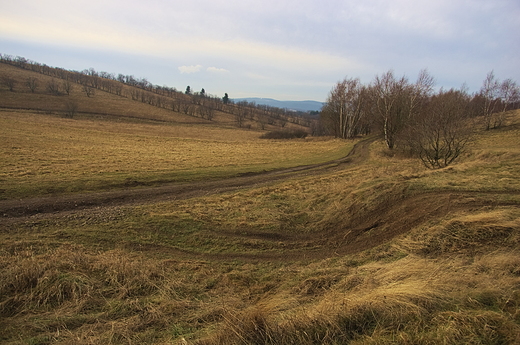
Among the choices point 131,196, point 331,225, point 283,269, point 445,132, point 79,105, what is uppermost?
point 79,105

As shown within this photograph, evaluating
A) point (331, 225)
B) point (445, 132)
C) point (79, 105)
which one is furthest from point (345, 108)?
point (79, 105)

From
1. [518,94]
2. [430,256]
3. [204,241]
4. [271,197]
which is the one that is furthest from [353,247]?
[518,94]

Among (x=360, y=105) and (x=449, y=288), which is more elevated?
(x=360, y=105)

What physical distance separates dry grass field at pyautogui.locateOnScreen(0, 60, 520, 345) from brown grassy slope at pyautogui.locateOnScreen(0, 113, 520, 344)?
35mm

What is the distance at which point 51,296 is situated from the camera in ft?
18.2

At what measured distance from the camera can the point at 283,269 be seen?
828cm

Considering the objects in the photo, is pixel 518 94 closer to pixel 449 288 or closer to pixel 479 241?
pixel 479 241

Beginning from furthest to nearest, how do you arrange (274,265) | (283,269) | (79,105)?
(79,105)
(274,265)
(283,269)

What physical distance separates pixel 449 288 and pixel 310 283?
122 inches

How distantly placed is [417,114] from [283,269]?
3987 centimetres

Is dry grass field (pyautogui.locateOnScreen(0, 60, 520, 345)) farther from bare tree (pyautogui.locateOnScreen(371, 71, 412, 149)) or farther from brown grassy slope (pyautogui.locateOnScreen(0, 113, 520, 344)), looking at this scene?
bare tree (pyautogui.locateOnScreen(371, 71, 412, 149))

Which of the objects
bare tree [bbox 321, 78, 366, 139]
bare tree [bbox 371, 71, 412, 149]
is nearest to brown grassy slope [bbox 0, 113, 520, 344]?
bare tree [bbox 371, 71, 412, 149]

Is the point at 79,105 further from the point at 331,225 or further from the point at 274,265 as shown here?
the point at 274,265

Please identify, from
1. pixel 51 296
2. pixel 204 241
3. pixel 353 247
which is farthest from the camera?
pixel 204 241
